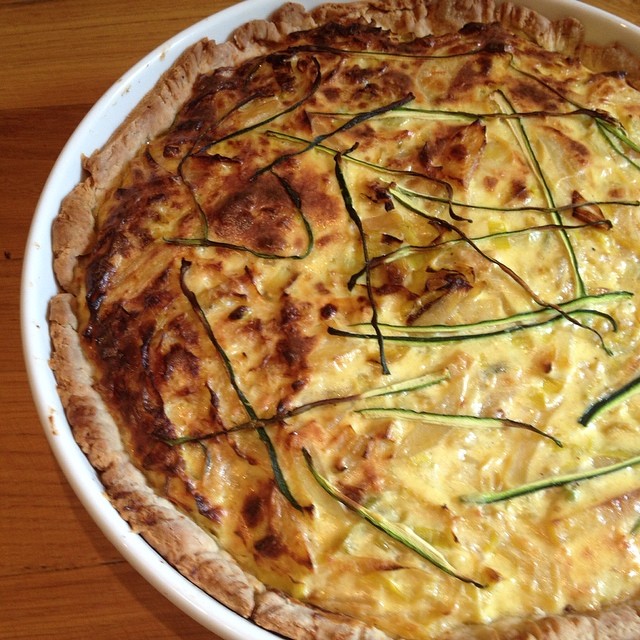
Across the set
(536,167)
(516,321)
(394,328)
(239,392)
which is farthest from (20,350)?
(536,167)

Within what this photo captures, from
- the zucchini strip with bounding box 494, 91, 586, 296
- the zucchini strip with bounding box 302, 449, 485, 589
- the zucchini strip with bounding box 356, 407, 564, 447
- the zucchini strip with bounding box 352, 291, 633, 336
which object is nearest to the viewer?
the zucchini strip with bounding box 302, 449, 485, 589

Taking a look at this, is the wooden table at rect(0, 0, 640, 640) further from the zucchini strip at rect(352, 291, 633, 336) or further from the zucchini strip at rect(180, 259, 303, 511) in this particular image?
the zucchini strip at rect(352, 291, 633, 336)

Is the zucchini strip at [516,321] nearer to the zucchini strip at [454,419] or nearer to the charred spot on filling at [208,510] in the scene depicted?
the zucchini strip at [454,419]

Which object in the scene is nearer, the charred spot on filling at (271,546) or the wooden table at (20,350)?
the charred spot on filling at (271,546)

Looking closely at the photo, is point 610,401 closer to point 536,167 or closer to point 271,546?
point 536,167

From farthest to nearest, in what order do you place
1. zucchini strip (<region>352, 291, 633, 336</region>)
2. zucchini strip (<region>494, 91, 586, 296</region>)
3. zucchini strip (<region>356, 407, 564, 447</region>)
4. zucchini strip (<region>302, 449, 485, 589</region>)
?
zucchini strip (<region>494, 91, 586, 296</region>), zucchini strip (<region>352, 291, 633, 336</region>), zucchini strip (<region>356, 407, 564, 447</region>), zucchini strip (<region>302, 449, 485, 589</region>)

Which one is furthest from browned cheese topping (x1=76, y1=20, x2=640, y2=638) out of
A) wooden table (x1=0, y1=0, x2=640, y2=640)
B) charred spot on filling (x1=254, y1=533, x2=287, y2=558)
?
wooden table (x1=0, y1=0, x2=640, y2=640)

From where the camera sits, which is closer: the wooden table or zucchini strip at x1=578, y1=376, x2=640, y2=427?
zucchini strip at x1=578, y1=376, x2=640, y2=427

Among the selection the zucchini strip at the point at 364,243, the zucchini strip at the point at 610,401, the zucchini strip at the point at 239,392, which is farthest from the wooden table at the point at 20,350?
the zucchini strip at the point at 610,401
